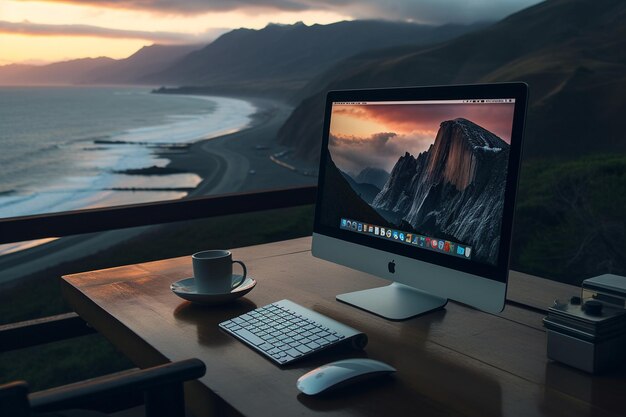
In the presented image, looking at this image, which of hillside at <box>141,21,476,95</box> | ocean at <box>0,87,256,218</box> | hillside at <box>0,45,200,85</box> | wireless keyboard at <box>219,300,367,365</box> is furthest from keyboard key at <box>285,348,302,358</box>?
ocean at <box>0,87,256,218</box>

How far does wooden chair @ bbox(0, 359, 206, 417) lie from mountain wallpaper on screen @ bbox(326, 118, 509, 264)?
1.88 feet

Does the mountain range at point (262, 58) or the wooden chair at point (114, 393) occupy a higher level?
the mountain range at point (262, 58)

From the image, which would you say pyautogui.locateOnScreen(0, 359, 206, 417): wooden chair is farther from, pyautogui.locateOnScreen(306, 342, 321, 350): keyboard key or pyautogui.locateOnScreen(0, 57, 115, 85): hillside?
pyautogui.locateOnScreen(0, 57, 115, 85): hillside

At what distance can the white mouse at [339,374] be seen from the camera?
3.06 feet

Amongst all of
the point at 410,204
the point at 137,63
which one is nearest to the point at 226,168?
the point at 137,63

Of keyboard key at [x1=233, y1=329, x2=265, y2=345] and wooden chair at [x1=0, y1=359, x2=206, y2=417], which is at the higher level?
wooden chair at [x1=0, y1=359, x2=206, y2=417]

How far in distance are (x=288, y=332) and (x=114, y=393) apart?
1.34 ft

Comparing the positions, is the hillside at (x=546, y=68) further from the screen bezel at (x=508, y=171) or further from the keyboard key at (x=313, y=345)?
the keyboard key at (x=313, y=345)

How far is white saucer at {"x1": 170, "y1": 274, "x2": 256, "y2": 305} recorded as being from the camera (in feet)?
4.51

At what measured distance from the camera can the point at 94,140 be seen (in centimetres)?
3250

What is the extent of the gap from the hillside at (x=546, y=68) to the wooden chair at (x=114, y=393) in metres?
13.3

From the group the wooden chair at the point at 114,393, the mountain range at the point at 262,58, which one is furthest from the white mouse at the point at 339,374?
the mountain range at the point at 262,58

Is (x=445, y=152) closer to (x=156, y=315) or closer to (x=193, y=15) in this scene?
(x=156, y=315)

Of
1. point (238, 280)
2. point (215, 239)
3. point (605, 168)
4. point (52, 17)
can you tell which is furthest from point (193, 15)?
point (238, 280)
